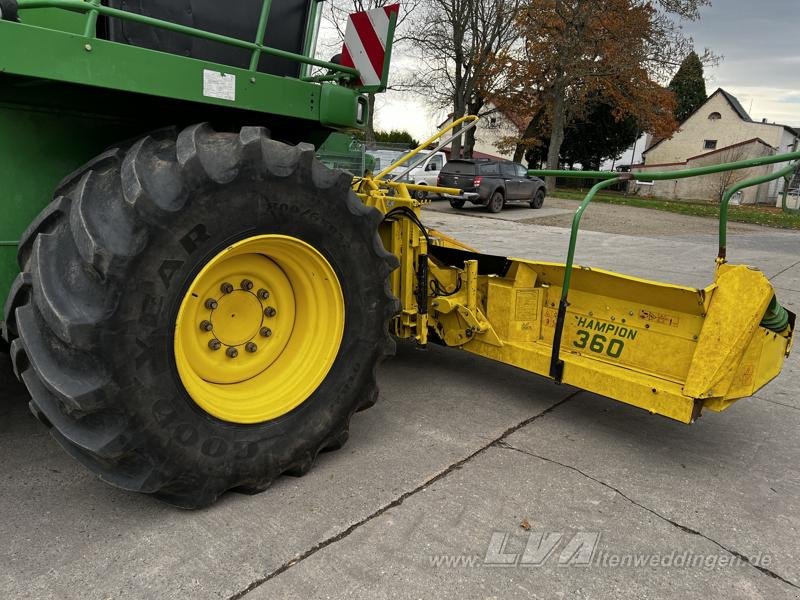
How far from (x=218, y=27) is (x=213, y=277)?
1223 mm

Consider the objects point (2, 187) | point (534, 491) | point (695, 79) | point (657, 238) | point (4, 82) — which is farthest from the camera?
point (695, 79)

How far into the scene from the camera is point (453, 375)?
4184 millimetres

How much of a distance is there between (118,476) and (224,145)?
1271mm

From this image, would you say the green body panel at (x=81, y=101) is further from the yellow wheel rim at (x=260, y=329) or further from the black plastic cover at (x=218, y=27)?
the yellow wheel rim at (x=260, y=329)

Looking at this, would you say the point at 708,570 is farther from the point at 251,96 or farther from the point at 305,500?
the point at 251,96

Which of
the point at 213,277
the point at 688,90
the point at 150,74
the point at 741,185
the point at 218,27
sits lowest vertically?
the point at 213,277

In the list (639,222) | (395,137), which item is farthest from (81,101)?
(395,137)

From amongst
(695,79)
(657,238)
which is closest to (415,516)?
(657,238)

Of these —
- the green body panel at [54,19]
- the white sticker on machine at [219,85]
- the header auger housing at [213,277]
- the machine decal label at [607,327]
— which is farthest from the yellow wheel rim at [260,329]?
the machine decal label at [607,327]

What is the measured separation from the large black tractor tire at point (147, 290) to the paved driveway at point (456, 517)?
0.27 meters

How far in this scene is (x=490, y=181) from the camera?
62.8 feet

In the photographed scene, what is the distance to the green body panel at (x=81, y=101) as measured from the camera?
1.99 meters

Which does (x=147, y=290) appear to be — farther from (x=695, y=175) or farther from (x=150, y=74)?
(x=695, y=175)

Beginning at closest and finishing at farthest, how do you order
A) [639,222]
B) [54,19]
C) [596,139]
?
1. [54,19]
2. [639,222]
3. [596,139]
